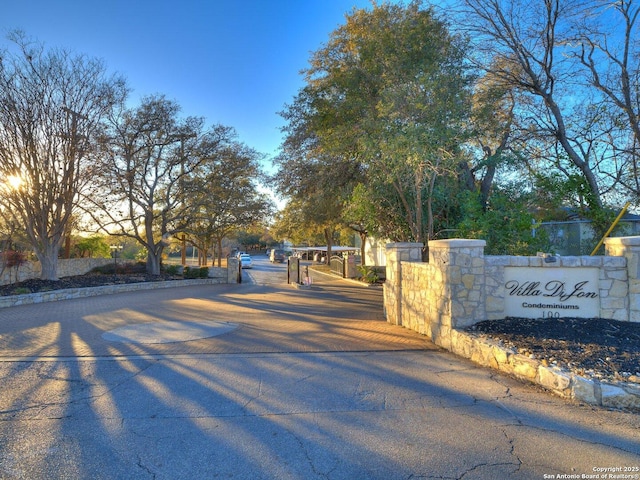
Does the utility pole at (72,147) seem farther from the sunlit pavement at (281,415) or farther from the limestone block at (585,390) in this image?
the limestone block at (585,390)

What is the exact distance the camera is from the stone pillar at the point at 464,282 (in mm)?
6691

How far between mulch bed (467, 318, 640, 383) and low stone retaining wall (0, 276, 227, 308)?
14.0 metres

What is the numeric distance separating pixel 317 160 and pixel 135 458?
14.3m

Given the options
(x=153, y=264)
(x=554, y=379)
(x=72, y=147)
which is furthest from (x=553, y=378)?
(x=153, y=264)

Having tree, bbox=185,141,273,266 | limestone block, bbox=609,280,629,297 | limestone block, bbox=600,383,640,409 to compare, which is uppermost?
tree, bbox=185,141,273,266

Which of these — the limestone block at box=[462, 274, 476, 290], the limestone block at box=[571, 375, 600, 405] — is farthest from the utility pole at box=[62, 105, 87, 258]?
the limestone block at box=[571, 375, 600, 405]

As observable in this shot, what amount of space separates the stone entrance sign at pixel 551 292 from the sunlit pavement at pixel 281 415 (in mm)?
1538

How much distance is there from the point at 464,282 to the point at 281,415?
393 centimetres

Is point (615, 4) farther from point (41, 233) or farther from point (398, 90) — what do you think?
point (41, 233)

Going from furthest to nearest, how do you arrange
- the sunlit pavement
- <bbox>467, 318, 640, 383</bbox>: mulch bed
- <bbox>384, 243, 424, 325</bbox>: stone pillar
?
<bbox>384, 243, 424, 325</bbox>: stone pillar < <bbox>467, 318, 640, 383</bbox>: mulch bed < the sunlit pavement

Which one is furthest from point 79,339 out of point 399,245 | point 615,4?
point 615,4

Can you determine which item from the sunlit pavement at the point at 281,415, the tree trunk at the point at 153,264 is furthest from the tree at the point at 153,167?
the sunlit pavement at the point at 281,415

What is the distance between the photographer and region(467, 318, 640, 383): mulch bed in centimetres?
474

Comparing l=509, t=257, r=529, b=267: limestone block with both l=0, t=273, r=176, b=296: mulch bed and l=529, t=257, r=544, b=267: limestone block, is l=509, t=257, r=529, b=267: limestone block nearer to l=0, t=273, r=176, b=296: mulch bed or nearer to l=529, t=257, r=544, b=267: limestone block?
l=529, t=257, r=544, b=267: limestone block
